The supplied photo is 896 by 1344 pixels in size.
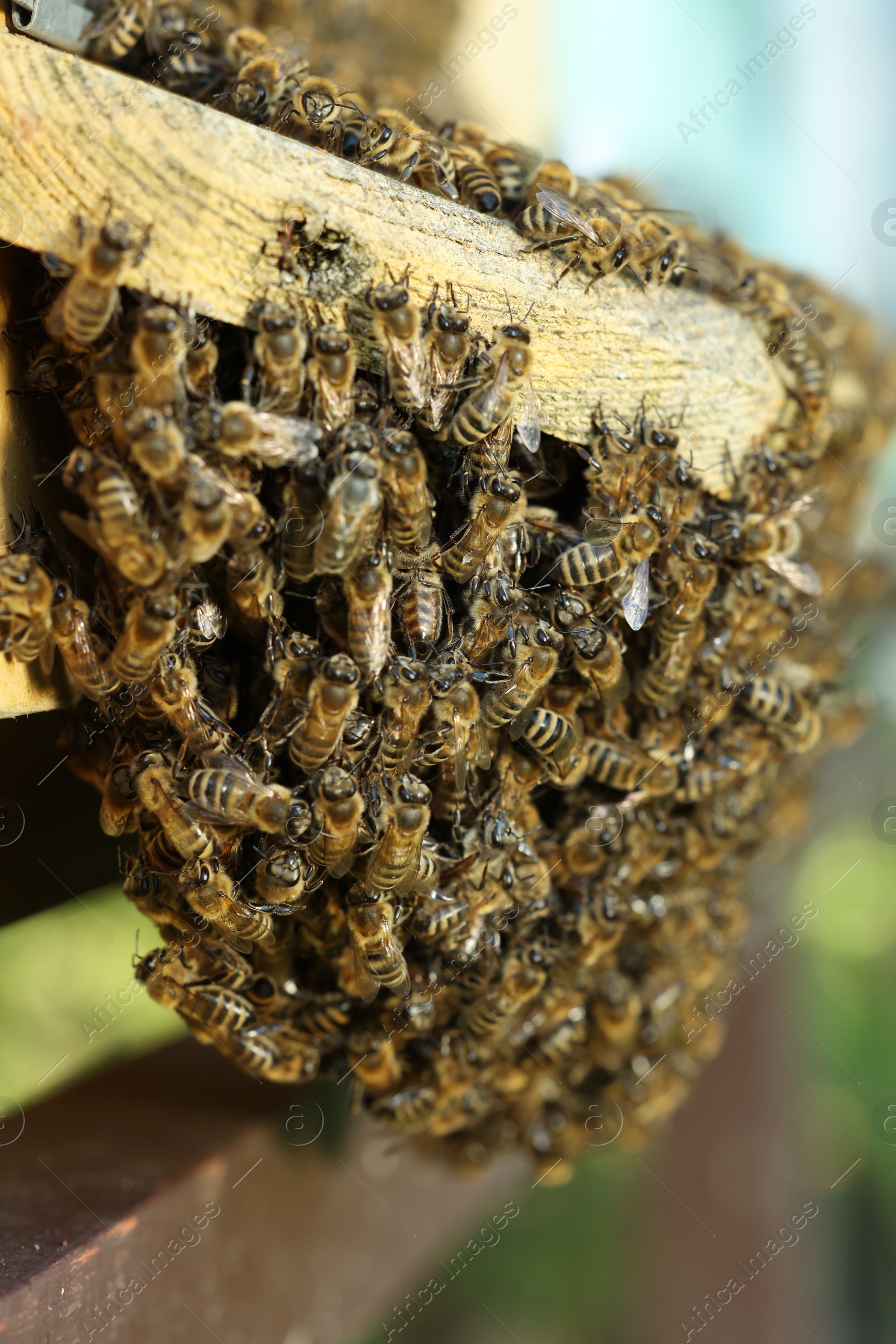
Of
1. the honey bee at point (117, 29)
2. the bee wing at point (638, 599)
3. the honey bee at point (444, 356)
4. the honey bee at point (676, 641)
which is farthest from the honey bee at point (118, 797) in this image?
the honey bee at point (117, 29)

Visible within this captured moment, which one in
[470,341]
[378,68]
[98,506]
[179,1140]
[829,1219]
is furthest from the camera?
[829,1219]

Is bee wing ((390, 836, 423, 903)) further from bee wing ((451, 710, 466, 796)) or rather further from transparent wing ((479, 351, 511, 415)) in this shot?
transparent wing ((479, 351, 511, 415))

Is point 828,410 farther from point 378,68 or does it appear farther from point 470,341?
point 378,68

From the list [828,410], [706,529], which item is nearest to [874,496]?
[828,410]

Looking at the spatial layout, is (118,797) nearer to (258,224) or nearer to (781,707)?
(258,224)

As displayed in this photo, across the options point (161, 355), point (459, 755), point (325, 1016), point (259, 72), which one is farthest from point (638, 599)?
point (259, 72)

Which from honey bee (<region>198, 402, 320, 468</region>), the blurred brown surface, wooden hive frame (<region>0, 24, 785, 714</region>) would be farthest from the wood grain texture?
the blurred brown surface
